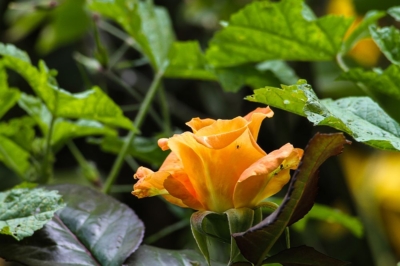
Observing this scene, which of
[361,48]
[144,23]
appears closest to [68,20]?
[144,23]

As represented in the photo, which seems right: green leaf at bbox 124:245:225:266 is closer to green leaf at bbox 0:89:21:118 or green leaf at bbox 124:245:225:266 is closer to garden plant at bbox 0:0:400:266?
garden plant at bbox 0:0:400:266

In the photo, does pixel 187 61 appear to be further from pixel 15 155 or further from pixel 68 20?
pixel 68 20

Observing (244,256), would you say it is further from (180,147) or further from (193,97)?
(193,97)

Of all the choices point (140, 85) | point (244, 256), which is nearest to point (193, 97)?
point (140, 85)

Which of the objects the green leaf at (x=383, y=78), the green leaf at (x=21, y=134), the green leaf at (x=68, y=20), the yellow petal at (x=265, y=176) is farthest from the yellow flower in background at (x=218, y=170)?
the green leaf at (x=68, y=20)

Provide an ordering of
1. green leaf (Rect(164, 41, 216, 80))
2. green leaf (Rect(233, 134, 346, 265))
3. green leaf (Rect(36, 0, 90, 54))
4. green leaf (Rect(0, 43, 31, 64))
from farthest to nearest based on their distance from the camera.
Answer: green leaf (Rect(36, 0, 90, 54))
green leaf (Rect(164, 41, 216, 80))
green leaf (Rect(0, 43, 31, 64))
green leaf (Rect(233, 134, 346, 265))

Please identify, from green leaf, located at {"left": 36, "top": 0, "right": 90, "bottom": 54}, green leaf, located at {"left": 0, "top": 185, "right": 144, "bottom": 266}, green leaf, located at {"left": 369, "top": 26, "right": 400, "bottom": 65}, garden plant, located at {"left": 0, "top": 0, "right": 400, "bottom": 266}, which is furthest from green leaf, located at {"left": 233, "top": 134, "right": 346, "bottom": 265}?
green leaf, located at {"left": 36, "top": 0, "right": 90, "bottom": 54}

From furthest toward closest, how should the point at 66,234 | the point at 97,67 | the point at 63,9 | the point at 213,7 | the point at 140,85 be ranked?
the point at 140,85
the point at 213,7
the point at 63,9
the point at 97,67
the point at 66,234
